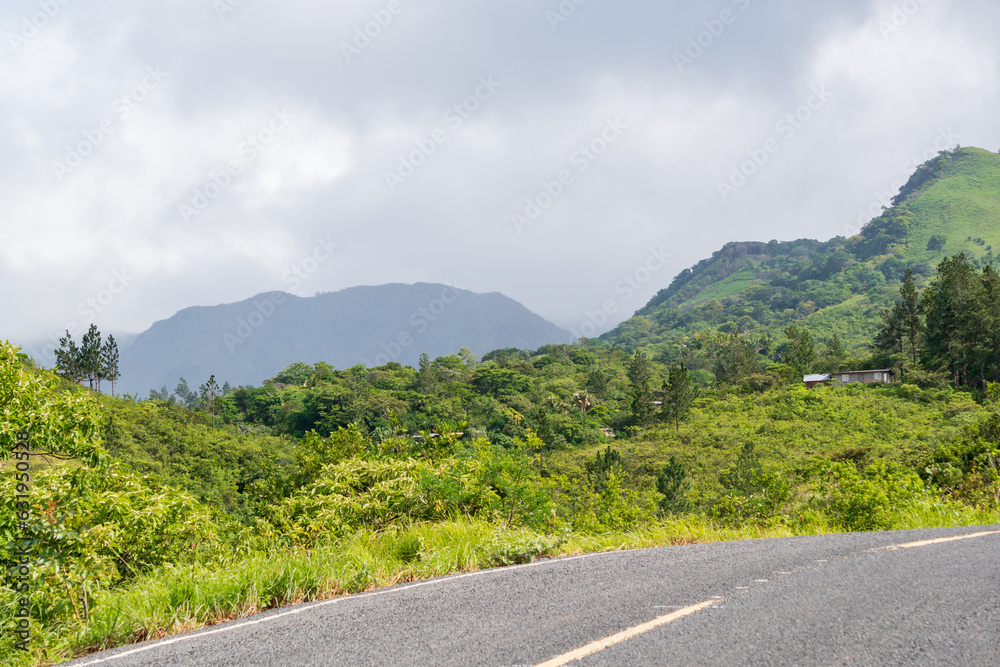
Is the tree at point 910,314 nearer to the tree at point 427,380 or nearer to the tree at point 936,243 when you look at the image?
the tree at point 427,380

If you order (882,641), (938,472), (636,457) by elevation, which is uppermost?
(882,641)

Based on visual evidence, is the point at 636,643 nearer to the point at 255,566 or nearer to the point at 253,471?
the point at 255,566

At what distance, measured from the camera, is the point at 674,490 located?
103ft

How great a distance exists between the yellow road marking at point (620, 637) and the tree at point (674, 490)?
27262 mm

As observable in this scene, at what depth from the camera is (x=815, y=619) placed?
3.06 metres

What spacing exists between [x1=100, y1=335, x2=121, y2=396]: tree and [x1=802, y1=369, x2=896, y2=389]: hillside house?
75.0 metres

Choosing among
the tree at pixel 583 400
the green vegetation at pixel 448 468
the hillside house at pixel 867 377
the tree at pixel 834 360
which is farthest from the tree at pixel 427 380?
the hillside house at pixel 867 377

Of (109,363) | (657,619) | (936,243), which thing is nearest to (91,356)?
(109,363)

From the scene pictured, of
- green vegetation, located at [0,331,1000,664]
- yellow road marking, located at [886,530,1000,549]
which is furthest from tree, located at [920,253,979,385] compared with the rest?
yellow road marking, located at [886,530,1000,549]

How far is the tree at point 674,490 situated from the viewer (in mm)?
29688

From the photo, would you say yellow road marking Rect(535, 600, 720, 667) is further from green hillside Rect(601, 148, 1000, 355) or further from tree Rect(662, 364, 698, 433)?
green hillside Rect(601, 148, 1000, 355)

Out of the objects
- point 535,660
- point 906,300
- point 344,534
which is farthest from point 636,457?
point 535,660

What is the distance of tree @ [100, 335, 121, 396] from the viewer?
6681 cm

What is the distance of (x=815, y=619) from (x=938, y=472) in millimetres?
7566
